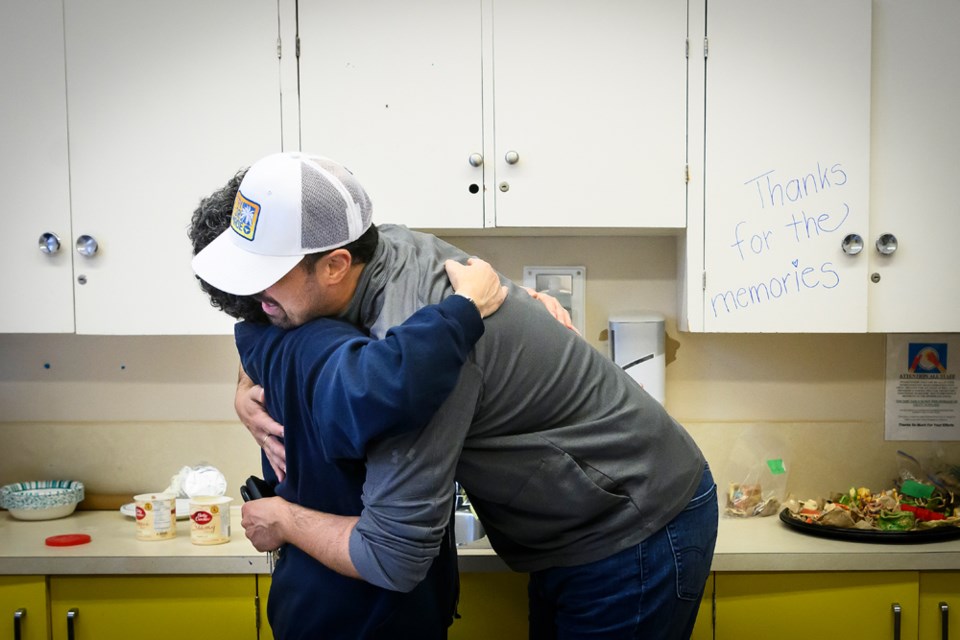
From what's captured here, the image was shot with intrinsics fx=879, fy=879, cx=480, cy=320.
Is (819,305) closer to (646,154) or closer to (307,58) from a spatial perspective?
(646,154)

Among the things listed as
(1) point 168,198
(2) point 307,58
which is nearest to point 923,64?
(2) point 307,58

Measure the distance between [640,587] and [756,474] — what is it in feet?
3.51

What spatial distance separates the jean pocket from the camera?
1.48 metres

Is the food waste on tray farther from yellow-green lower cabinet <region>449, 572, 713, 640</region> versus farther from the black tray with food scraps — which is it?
yellow-green lower cabinet <region>449, 572, 713, 640</region>

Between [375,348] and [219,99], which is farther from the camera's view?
[219,99]

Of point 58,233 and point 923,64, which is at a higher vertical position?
point 923,64

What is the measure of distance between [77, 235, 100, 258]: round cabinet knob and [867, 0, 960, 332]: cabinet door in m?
1.82

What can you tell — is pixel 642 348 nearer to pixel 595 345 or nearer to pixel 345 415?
pixel 595 345

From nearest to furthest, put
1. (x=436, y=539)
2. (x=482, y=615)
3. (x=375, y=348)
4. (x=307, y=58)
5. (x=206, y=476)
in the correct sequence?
Result: (x=375, y=348), (x=436, y=539), (x=482, y=615), (x=307, y=58), (x=206, y=476)

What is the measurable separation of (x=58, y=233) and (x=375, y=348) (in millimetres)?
1296

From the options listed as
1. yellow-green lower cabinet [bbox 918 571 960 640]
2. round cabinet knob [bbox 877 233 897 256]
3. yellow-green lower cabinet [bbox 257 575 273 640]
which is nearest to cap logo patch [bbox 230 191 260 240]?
yellow-green lower cabinet [bbox 257 575 273 640]

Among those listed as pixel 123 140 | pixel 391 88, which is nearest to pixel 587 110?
pixel 391 88

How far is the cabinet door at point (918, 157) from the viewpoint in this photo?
6.75ft

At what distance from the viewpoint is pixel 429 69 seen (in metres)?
2.04
